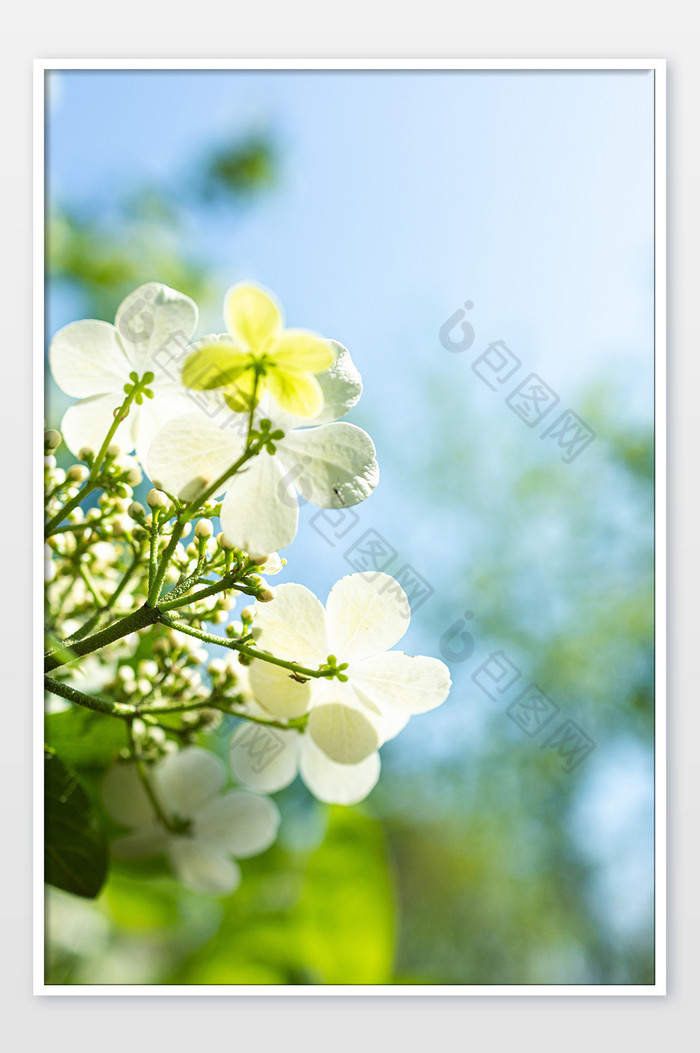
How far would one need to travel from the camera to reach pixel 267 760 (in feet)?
2.31

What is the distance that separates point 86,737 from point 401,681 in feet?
1.03

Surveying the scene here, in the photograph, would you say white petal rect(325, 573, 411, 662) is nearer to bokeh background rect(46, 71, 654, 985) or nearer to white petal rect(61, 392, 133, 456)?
white petal rect(61, 392, 133, 456)

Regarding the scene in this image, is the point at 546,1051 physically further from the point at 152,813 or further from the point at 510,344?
the point at 510,344

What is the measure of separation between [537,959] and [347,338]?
139 cm

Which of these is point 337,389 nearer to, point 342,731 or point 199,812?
point 342,731

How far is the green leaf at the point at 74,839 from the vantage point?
0.66 metres

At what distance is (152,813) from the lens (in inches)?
29.1

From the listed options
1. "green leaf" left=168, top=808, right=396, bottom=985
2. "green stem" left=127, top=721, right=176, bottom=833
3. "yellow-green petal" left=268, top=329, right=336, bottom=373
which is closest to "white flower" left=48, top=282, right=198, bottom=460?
"yellow-green petal" left=268, top=329, right=336, bottom=373

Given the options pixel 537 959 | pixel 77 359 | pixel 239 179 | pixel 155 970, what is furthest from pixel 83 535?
pixel 537 959

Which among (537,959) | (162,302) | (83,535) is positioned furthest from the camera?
(537,959)

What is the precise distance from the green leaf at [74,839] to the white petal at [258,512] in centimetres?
31

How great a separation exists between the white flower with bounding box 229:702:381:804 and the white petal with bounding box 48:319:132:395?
251mm

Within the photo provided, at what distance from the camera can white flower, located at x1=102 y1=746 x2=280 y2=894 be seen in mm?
716

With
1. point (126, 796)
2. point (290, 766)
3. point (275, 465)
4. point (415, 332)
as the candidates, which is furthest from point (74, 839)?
point (415, 332)
